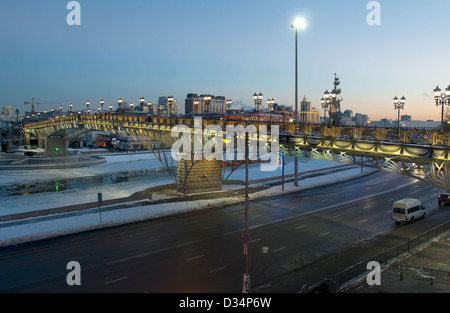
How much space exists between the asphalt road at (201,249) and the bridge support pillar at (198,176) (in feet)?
29.4

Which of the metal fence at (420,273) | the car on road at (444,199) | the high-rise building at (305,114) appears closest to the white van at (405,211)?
→ the car on road at (444,199)

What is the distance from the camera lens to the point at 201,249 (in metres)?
19.8

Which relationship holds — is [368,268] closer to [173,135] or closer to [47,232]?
[47,232]

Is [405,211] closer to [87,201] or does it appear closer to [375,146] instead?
[375,146]

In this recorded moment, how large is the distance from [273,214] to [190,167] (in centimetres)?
1265

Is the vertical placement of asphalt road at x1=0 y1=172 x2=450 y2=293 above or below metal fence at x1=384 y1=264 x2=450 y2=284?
below

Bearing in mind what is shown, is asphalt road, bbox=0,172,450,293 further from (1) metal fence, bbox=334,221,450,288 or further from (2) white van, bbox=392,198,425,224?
(1) metal fence, bbox=334,221,450,288

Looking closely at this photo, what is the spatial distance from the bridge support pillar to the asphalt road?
8973 mm

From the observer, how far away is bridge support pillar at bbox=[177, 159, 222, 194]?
3862cm

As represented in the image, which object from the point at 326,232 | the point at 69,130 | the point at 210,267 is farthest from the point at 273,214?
the point at 69,130

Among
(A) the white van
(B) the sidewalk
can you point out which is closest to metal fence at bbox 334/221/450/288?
(A) the white van

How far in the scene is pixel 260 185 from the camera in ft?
145

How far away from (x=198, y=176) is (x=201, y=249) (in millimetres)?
20227

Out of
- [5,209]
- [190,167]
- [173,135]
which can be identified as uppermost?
[173,135]
